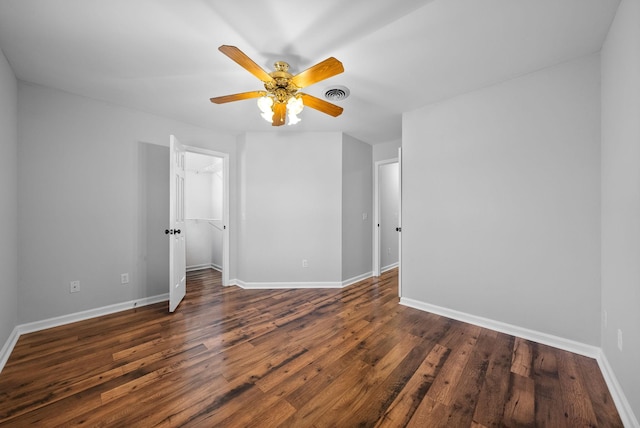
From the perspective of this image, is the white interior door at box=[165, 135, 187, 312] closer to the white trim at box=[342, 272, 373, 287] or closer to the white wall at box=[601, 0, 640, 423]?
the white trim at box=[342, 272, 373, 287]

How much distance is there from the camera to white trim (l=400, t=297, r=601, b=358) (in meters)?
2.08

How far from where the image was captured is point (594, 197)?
6.73ft

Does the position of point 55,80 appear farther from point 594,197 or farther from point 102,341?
point 594,197

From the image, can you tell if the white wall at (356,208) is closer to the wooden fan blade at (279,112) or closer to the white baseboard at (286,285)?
the white baseboard at (286,285)

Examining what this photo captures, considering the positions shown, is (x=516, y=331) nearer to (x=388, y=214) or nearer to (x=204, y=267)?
(x=388, y=214)

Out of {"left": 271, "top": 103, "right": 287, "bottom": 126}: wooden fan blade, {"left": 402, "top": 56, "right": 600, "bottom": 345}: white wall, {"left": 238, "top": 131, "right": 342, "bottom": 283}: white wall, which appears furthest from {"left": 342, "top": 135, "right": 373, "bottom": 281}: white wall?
{"left": 271, "top": 103, "right": 287, "bottom": 126}: wooden fan blade

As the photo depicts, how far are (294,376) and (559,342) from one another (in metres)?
2.31

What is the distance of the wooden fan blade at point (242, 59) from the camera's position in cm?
147

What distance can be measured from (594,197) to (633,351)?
4.00 feet

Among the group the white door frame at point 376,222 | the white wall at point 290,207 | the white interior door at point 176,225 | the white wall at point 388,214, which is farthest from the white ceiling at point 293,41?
the white wall at point 388,214

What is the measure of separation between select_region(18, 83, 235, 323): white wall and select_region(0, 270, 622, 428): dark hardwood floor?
429 mm

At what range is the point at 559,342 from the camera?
218cm

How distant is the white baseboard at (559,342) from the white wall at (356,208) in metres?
1.23

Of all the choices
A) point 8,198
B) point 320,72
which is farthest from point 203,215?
point 320,72
